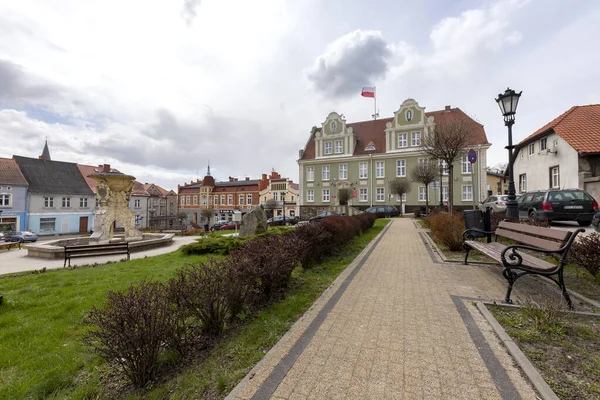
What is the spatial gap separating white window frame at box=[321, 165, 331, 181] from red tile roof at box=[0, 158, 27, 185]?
131 feet

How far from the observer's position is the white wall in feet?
54.2

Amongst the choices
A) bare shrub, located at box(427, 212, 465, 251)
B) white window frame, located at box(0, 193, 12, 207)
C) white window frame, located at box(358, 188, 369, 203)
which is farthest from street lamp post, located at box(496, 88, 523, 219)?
white window frame, located at box(0, 193, 12, 207)

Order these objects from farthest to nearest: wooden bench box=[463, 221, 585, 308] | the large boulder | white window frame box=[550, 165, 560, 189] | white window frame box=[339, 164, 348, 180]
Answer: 1. white window frame box=[339, 164, 348, 180]
2. white window frame box=[550, 165, 560, 189]
3. the large boulder
4. wooden bench box=[463, 221, 585, 308]

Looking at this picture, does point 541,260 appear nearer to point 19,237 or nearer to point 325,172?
point 19,237

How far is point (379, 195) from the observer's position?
129 feet

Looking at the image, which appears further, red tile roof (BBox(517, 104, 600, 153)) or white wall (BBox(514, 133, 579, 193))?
white wall (BBox(514, 133, 579, 193))

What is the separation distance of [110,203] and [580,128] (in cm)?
2919

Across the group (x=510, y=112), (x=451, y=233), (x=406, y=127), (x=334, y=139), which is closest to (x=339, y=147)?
(x=334, y=139)

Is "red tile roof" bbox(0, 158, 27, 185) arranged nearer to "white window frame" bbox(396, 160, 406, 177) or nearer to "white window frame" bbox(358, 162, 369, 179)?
"white window frame" bbox(358, 162, 369, 179)

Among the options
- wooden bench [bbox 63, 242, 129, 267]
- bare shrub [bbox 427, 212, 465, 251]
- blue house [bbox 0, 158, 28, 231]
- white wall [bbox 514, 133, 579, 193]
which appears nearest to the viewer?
bare shrub [bbox 427, 212, 465, 251]

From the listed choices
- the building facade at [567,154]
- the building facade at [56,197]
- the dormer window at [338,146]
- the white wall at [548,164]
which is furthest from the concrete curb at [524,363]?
the building facade at [56,197]

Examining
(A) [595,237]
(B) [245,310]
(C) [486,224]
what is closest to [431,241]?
(C) [486,224]

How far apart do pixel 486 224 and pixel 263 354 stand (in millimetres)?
7945

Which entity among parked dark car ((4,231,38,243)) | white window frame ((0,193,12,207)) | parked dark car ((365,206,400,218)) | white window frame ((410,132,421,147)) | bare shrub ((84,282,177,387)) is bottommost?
parked dark car ((4,231,38,243))
